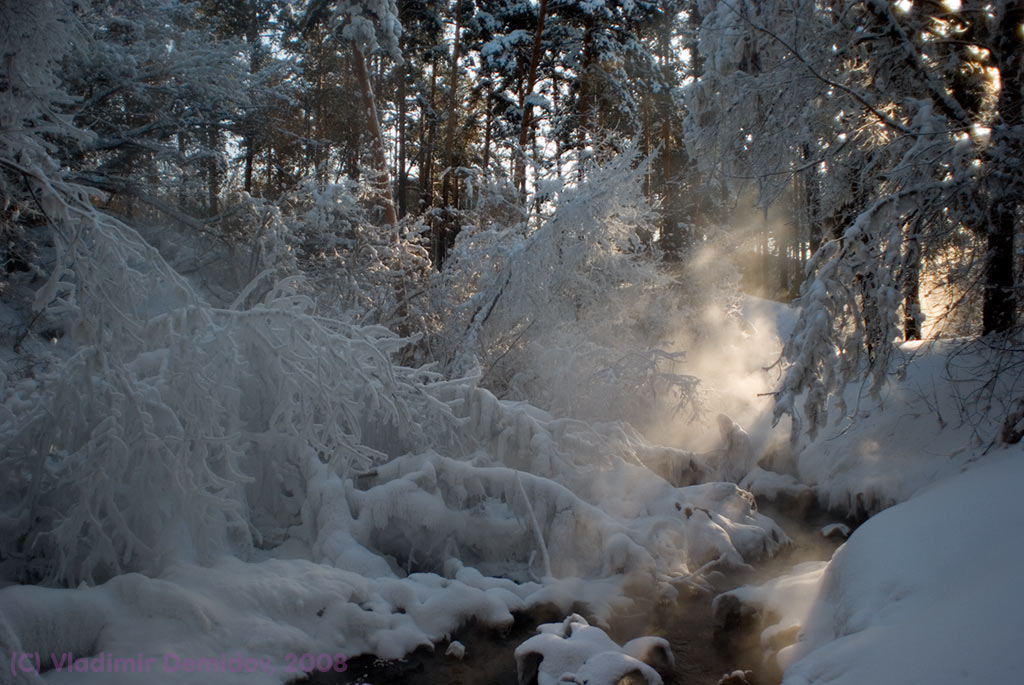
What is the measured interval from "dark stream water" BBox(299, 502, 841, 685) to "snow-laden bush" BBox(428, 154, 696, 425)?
4192 mm

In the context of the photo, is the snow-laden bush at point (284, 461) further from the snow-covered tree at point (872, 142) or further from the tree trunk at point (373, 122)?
the tree trunk at point (373, 122)

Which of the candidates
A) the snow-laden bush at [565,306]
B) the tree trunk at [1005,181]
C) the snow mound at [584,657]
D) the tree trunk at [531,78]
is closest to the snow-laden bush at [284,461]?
the snow-laden bush at [565,306]

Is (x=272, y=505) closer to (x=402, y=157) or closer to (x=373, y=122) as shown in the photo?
(x=373, y=122)

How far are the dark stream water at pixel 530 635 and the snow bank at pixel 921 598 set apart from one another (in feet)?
1.58

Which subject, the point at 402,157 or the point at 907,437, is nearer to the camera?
the point at 907,437

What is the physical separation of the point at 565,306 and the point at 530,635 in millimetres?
5916

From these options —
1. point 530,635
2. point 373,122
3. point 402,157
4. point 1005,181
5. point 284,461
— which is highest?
point 402,157

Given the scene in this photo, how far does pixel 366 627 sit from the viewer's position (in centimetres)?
549

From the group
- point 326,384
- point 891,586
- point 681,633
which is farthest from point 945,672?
point 326,384

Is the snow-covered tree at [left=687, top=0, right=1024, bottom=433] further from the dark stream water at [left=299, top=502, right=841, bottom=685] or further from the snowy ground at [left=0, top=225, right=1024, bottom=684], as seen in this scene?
the dark stream water at [left=299, top=502, right=841, bottom=685]

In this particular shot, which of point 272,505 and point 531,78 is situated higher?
point 531,78

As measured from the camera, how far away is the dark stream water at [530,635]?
205 inches

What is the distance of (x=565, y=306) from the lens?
1083 cm

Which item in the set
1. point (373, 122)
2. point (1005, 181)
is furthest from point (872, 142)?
point (373, 122)
